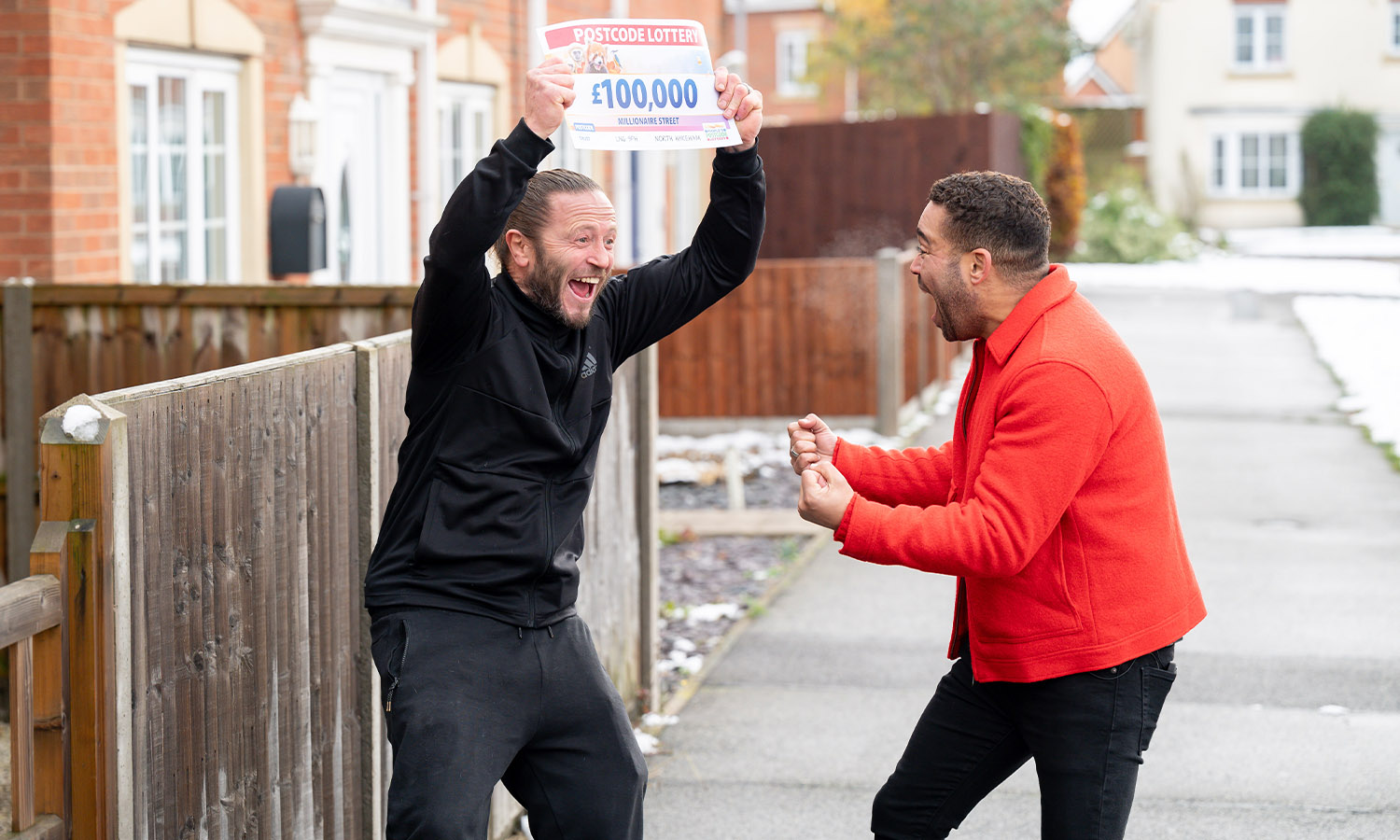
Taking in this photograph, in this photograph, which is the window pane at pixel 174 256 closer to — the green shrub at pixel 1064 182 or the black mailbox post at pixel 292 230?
the black mailbox post at pixel 292 230

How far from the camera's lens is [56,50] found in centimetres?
794

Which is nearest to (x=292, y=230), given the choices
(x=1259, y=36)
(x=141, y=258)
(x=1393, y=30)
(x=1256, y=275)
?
(x=141, y=258)

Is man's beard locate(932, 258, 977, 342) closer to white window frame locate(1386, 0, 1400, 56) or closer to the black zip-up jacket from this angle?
the black zip-up jacket

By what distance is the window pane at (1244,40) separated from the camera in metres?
46.7

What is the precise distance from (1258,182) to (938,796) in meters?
46.2

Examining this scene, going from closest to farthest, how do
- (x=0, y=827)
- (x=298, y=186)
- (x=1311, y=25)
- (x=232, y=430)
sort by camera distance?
(x=232, y=430), (x=0, y=827), (x=298, y=186), (x=1311, y=25)

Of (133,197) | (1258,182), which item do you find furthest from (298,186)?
(1258,182)

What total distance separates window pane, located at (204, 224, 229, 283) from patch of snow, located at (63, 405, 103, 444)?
7.04 metres

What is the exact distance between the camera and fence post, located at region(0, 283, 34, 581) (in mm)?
6121

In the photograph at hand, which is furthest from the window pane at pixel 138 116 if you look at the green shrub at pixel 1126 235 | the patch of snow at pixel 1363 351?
the green shrub at pixel 1126 235

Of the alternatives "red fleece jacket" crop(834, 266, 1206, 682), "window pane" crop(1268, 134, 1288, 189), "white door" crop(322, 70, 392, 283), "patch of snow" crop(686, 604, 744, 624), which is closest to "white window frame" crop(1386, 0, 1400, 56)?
"window pane" crop(1268, 134, 1288, 189)

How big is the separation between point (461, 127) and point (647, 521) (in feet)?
25.7

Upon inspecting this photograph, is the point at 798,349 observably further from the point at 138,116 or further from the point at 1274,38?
the point at 1274,38

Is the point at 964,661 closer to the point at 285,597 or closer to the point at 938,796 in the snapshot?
the point at 938,796
